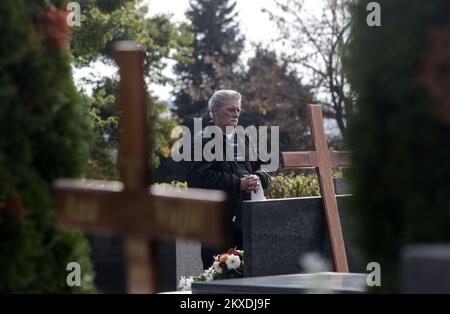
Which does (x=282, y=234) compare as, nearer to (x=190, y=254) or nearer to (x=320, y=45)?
(x=190, y=254)

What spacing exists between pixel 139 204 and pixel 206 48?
2108 inches

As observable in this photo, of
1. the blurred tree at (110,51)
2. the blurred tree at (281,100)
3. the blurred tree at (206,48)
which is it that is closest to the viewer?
the blurred tree at (110,51)

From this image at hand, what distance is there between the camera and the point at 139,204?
3.72 meters

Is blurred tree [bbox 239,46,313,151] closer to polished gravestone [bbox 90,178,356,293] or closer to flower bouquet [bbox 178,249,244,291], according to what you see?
polished gravestone [bbox 90,178,356,293]

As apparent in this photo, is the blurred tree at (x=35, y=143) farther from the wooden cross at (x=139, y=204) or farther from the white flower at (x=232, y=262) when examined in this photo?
the white flower at (x=232, y=262)

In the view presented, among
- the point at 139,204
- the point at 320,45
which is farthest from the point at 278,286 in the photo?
the point at 320,45

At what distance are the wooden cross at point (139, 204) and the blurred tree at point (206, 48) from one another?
4609 centimetres

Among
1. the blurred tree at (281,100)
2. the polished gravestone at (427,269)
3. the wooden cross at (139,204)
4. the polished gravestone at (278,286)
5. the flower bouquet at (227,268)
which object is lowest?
the flower bouquet at (227,268)

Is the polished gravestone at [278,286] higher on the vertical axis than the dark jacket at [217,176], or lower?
lower

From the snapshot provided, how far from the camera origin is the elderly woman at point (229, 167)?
30.1 ft

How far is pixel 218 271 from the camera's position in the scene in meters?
9.29

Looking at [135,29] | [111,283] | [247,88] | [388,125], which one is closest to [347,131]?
[388,125]

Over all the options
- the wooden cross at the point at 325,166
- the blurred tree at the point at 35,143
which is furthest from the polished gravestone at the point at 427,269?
the wooden cross at the point at 325,166

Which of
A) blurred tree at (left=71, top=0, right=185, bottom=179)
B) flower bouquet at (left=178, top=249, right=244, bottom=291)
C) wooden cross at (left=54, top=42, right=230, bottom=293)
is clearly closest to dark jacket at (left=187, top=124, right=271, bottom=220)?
flower bouquet at (left=178, top=249, right=244, bottom=291)
